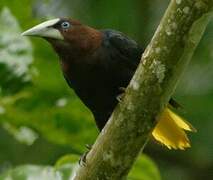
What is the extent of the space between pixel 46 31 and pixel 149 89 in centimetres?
70

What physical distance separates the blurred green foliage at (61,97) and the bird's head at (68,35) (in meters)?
0.19

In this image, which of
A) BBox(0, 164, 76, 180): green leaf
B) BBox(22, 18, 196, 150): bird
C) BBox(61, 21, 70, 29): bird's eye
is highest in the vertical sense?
BBox(61, 21, 70, 29): bird's eye

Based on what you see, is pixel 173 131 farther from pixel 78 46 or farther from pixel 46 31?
pixel 46 31

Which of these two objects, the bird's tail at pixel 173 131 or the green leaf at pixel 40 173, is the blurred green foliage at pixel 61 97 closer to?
the green leaf at pixel 40 173

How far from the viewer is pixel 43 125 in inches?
138

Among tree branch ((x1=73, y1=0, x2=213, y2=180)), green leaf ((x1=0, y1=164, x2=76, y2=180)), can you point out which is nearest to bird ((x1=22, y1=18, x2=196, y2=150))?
green leaf ((x1=0, y1=164, x2=76, y2=180))

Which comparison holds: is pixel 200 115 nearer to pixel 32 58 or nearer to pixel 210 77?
pixel 210 77

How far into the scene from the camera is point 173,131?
11.2 ft

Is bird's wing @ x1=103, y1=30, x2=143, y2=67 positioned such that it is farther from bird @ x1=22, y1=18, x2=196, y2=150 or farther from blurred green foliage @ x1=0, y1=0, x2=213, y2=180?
blurred green foliage @ x1=0, y1=0, x2=213, y2=180

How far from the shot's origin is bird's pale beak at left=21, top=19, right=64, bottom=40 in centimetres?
313

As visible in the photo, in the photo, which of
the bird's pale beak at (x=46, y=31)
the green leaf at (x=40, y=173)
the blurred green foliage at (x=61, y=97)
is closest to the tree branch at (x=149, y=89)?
the green leaf at (x=40, y=173)

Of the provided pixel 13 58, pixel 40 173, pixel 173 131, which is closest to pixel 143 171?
pixel 173 131

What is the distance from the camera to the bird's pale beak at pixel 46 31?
10.3ft

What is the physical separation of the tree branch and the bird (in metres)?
0.47
